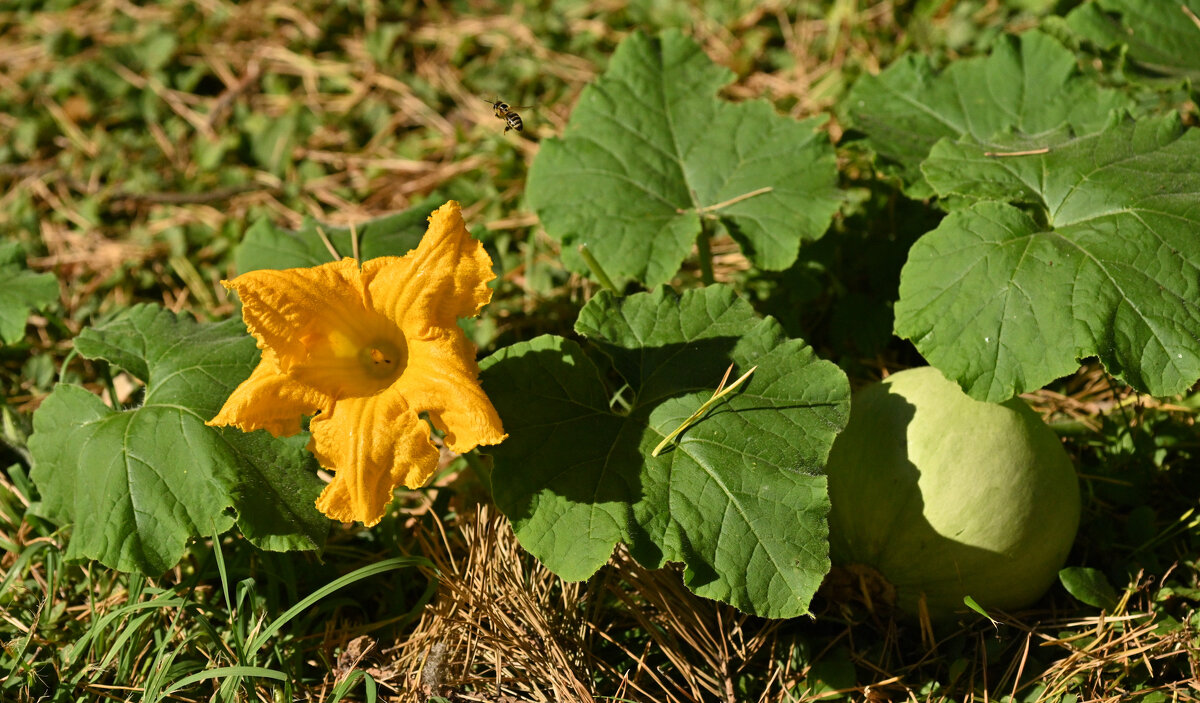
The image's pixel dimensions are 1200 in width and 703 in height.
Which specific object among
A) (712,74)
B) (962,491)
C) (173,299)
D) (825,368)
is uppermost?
(712,74)

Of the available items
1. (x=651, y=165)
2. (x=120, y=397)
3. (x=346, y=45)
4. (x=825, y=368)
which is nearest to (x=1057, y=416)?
(x=825, y=368)

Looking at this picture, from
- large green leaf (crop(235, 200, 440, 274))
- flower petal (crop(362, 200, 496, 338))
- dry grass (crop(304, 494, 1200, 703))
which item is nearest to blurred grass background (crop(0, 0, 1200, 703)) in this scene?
dry grass (crop(304, 494, 1200, 703))

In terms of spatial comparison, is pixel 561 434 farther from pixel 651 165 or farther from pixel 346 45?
pixel 346 45

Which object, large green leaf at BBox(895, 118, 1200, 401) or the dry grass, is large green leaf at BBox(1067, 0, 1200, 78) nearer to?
large green leaf at BBox(895, 118, 1200, 401)

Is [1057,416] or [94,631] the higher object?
[1057,416]

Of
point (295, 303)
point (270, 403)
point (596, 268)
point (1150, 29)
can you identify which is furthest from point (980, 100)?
point (270, 403)

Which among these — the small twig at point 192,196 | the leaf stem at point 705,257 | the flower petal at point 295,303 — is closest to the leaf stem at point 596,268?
the leaf stem at point 705,257
